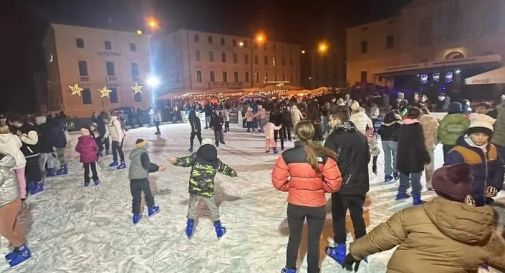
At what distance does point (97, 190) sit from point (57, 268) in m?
3.54

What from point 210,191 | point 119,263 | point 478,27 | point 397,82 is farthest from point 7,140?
point 478,27

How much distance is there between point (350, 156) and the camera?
348 centimetres

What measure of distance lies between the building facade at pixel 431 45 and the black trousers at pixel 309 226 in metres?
23.5

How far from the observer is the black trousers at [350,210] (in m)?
3.58

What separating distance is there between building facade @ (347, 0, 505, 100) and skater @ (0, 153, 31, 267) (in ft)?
82.7

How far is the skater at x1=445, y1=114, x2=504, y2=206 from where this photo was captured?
11.2ft

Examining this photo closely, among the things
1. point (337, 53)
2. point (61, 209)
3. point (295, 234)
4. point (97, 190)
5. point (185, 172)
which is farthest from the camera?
point (337, 53)

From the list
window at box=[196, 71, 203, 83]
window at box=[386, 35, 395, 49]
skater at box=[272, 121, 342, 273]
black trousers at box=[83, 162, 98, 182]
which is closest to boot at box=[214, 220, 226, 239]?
skater at box=[272, 121, 342, 273]

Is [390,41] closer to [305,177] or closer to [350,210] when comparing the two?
[350,210]

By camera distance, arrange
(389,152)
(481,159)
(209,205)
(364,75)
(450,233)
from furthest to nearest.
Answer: (364,75)
(389,152)
(209,205)
(481,159)
(450,233)

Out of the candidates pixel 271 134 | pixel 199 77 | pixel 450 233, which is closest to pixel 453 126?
pixel 450 233

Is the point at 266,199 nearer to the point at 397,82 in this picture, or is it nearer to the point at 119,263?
the point at 119,263

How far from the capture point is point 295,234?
3121 mm

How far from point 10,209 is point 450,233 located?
481 centimetres
